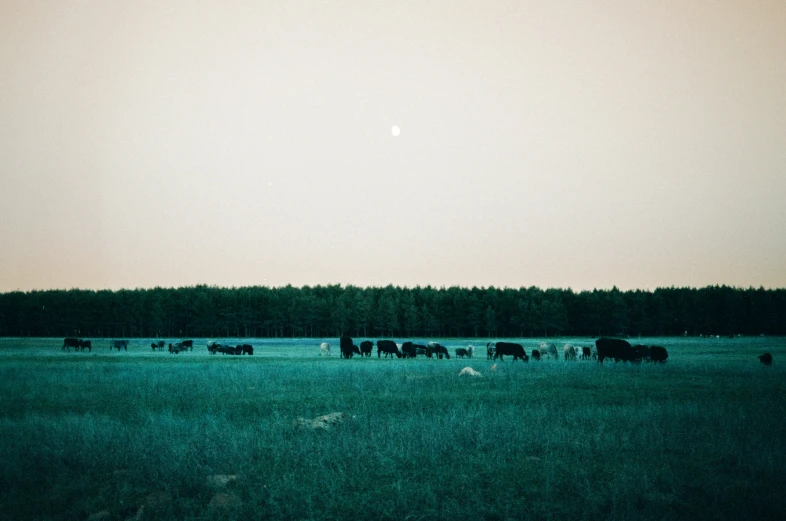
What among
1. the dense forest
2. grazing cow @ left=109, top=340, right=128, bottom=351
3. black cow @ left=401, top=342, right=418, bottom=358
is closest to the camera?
black cow @ left=401, top=342, right=418, bottom=358

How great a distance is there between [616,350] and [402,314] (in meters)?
83.8

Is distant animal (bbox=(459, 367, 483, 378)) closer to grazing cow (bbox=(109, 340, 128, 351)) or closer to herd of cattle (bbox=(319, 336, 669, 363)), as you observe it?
herd of cattle (bbox=(319, 336, 669, 363))

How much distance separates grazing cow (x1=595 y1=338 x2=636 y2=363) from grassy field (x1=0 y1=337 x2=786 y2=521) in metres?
17.6

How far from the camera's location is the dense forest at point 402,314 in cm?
11738

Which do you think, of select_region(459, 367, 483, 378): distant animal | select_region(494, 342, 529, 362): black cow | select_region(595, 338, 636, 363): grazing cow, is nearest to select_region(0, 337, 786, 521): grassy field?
select_region(459, 367, 483, 378): distant animal

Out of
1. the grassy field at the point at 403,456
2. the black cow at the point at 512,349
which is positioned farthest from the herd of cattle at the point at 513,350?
the grassy field at the point at 403,456

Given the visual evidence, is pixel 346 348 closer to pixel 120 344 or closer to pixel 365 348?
pixel 365 348

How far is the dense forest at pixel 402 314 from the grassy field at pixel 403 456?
323ft

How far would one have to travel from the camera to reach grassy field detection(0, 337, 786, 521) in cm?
943

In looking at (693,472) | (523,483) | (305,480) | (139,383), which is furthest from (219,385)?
(693,472)

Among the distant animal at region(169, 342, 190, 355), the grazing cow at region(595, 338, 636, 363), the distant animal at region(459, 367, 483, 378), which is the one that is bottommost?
the distant animal at region(169, 342, 190, 355)

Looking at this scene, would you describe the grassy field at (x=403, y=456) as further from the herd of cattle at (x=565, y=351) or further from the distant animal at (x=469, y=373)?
the herd of cattle at (x=565, y=351)

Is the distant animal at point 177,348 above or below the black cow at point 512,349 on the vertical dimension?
below

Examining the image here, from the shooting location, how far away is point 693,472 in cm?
1081
